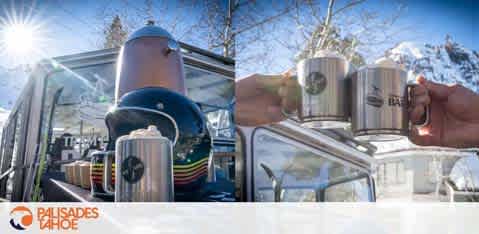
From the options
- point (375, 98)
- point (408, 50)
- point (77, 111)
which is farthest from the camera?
point (408, 50)

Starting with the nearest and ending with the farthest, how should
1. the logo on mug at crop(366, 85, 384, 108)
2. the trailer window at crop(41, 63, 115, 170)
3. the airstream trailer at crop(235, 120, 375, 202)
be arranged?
the logo on mug at crop(366, 85, 384, 108)
the trailer window at crop(41, 63, 115, 170)
the airstream trailer at crop(235, 120, 375, 202)

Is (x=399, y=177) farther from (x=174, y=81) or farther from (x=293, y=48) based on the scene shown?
(x=174, y=81)

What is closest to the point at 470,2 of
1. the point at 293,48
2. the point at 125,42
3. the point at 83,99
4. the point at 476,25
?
the point at 476,25

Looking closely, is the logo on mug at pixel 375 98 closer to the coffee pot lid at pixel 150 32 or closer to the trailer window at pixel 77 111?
the coffee pot lid at pixel 150 32

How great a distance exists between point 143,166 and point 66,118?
410 millimetres

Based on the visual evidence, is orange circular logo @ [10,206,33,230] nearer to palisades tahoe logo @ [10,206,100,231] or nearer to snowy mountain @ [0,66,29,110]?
palisades tahoe logo @ [10,206,100,231]

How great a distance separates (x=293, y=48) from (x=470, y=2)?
2.87ft

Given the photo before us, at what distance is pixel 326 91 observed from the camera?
230 centimetres

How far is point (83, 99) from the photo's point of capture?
7.91 feet

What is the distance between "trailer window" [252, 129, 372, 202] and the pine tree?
0.74 meters

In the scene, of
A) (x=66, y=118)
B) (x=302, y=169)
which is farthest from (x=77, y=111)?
(x=302, y=169)

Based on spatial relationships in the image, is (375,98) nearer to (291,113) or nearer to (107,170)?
(291,113)

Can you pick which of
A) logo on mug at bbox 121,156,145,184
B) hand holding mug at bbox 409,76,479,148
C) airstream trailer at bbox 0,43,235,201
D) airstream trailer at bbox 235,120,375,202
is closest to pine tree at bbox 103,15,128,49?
airstream trailer at bbox 0,43,235,201

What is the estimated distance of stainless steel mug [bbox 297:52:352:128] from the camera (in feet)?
7.54
